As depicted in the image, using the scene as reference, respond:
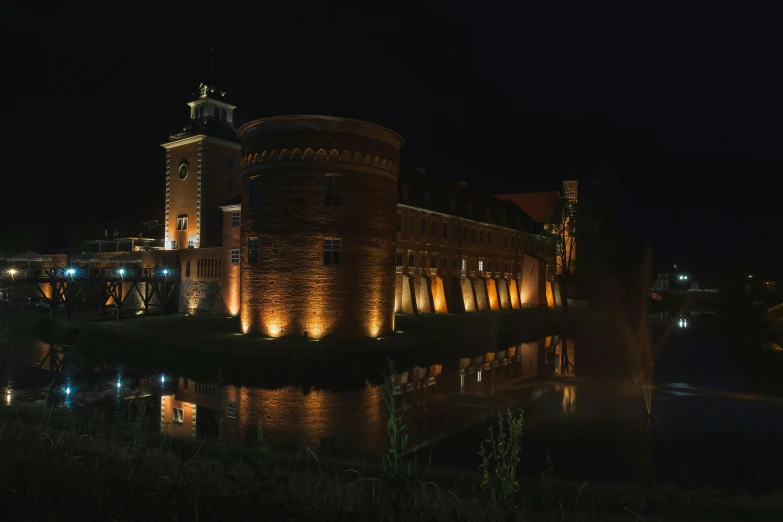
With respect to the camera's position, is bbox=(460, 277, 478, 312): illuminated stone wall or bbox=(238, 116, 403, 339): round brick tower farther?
bbox=(460, 277, 478, 312): illuminated stone wall

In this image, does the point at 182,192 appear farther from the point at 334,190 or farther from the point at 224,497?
the point at 224,497

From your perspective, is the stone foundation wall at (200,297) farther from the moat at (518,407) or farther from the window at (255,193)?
the window at (255,193)

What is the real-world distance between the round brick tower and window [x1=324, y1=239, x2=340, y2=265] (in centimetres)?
5

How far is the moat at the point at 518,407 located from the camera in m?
11.6

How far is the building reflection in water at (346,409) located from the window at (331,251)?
680cm

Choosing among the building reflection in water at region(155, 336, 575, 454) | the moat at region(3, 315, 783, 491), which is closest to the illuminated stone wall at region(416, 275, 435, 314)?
the moat at region(3, 315, 783, 491)

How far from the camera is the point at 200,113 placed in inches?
1950

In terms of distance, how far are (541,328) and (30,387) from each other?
114 ft

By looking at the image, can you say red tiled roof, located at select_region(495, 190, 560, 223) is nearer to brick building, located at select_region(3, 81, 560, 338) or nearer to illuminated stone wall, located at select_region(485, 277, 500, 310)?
illuminated stone wall, located at select_region(485, 277, 500, 310)

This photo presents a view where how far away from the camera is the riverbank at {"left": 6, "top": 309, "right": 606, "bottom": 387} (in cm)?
2208

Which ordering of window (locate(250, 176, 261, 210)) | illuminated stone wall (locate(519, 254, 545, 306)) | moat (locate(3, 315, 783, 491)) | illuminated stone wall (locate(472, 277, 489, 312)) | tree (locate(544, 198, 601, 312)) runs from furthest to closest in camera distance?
1. illuminated stone wall (locate(519, 254, 545, 306))
2. tree (locate(544, 198, 601, 312))
3. illuminated stone wall (locate(472, 277, 489, 312))
4. window (locate(250, 176, 261, 210))
5. moat (locate(3, 315, 783, 491))

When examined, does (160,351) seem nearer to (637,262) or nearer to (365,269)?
(365,269)

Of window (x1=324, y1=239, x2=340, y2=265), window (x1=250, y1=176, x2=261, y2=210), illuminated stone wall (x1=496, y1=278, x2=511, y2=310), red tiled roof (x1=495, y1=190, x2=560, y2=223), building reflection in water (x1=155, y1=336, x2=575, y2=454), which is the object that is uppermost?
red tiled roof (x1=495, y1=190, x2=560, y2=223)

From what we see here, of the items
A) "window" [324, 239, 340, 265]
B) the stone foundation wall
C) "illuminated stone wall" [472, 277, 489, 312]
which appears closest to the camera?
"window" [324, 239, 340, 265]
